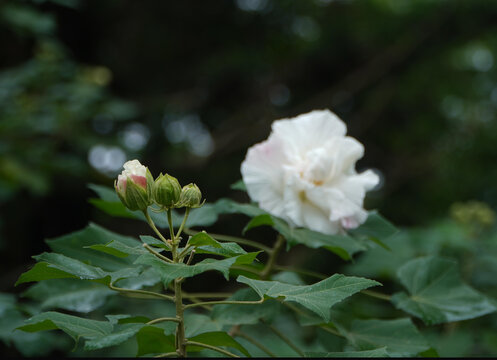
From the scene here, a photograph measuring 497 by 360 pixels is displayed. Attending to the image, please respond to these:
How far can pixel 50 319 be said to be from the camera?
0.60m

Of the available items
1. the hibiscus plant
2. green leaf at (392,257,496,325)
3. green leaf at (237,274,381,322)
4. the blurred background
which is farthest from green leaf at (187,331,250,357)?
the blurred background

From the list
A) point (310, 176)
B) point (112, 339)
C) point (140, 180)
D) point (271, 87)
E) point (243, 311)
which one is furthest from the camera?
point (271, 87)

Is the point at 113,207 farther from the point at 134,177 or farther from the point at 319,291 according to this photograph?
the point at 319,291

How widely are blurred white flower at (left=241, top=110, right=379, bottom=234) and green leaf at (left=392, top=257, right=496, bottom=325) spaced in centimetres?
19

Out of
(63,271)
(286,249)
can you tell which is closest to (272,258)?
(286,249)

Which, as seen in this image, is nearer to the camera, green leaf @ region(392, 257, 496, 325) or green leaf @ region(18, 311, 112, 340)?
green leaf @ region(18, 311, 112, 340)

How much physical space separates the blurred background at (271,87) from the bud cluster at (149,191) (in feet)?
7.86

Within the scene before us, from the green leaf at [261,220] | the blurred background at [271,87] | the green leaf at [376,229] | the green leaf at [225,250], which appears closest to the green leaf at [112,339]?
the green leaf at [225,250]

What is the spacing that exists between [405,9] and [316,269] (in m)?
1.89

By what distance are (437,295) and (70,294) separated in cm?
72

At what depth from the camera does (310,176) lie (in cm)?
95

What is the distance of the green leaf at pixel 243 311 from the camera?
81 centimetres

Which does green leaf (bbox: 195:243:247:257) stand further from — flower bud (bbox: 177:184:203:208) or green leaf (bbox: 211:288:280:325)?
green leaf (bbox: 211:288:280:325)

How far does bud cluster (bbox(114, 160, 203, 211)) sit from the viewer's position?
2.24 ft
